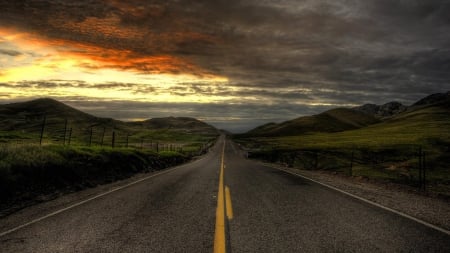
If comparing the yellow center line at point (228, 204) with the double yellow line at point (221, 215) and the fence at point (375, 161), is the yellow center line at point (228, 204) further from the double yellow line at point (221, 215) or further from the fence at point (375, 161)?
the fence at point (375, 161)

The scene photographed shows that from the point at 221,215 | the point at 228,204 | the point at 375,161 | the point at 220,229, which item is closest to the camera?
the point at 220,229

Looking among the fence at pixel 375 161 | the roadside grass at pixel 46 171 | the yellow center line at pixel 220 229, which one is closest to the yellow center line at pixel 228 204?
the yellow center line at pixel 220 229

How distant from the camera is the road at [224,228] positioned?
18.4 feet

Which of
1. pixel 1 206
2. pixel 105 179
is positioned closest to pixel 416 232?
pixel 1 206

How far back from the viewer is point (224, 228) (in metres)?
6.68

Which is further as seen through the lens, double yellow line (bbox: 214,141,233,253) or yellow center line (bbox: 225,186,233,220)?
yellow center line (bbox: 225,186,233,220)

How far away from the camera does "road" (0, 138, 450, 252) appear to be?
220 inches

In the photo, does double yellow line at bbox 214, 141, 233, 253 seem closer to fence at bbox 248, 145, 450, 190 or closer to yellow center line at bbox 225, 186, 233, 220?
yellow center line at bbox 225, 186, 233, 220

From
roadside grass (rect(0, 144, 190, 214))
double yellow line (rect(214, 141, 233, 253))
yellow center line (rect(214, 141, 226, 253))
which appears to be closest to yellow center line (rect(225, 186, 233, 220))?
double yellow line (rect(214, 141, 233, 253))

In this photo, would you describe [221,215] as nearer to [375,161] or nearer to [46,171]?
[46,171]

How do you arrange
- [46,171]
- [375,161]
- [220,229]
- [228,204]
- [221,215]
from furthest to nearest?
[375,161] < [46,171] < [228,204] < [221,215] < [220,229]

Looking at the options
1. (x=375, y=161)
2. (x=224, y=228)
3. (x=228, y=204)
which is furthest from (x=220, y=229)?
(x=375, y=161)

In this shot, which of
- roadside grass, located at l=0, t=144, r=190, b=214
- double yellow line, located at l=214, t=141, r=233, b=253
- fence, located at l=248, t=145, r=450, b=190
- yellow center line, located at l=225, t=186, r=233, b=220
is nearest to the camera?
double yellow line, located at l=214, t=141, r=233, b=253

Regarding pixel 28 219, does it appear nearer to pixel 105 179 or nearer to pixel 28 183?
pixel 28 183
